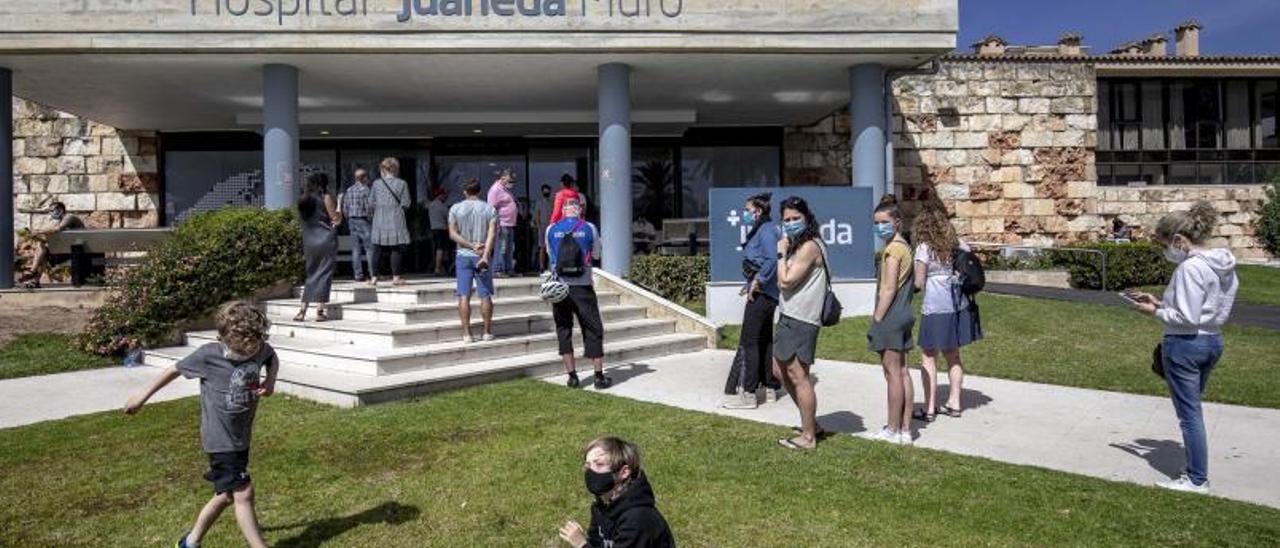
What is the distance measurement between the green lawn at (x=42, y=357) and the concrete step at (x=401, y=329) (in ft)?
6.49

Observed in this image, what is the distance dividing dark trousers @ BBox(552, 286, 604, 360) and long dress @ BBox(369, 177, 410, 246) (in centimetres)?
389

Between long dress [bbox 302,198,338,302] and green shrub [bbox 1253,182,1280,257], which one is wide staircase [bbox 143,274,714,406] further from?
green shrub [bbox 1253,182,1280,257]

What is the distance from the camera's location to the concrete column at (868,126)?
13.1 metres

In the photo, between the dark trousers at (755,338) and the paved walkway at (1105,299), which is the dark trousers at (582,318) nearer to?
the dark trousers at (755,338)

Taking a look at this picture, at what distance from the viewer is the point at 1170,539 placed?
154 inches

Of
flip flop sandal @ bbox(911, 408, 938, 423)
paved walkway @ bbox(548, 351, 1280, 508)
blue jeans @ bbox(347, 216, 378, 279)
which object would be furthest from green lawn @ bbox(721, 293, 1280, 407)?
blue jeans @ bbox(347, 216, 378, 279)

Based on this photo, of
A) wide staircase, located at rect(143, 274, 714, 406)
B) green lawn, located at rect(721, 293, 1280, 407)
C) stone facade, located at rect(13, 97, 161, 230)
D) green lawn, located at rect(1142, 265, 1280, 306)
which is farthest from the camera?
stone facade, located at rect(13, 97, 161, 230)

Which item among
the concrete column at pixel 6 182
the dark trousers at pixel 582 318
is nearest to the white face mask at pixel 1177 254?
the dark trousers at pixel 582 318

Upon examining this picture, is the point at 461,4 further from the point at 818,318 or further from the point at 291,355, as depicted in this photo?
the point at 818,318

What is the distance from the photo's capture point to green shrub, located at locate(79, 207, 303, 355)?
30.6 feet

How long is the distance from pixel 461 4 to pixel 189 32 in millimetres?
3681

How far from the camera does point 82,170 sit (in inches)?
667

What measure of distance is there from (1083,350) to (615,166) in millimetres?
6900

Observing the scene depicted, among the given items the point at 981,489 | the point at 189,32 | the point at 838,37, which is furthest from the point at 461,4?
the point at 981,489
